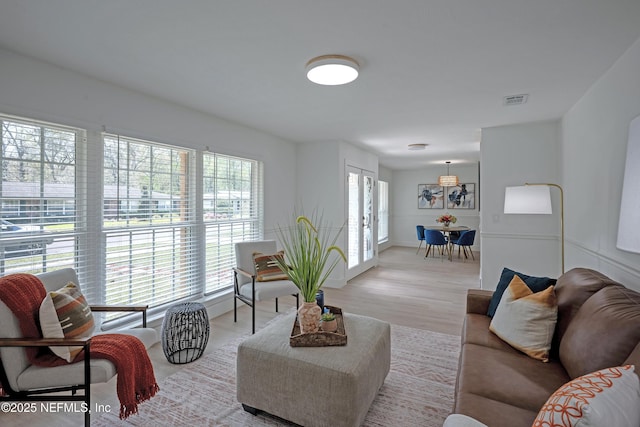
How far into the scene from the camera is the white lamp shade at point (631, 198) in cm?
180

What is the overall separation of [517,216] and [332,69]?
3.24 m

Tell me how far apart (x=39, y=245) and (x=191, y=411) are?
1661 millimetres

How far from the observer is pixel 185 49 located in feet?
6.97

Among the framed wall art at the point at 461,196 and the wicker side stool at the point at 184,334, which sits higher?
Answer: the framed wall art at the point at 461,196

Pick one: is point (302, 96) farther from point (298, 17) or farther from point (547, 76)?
point (547, 76)

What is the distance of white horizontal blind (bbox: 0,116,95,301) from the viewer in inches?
85.3

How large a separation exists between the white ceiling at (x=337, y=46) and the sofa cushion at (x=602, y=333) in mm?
1532

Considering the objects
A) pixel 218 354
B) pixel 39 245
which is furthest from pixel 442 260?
pixel 39 245

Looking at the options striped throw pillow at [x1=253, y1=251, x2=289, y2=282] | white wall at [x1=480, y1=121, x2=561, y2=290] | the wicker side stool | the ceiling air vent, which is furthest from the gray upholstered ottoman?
white wall at [x1=480, y1=121, x2=561, y2=290]

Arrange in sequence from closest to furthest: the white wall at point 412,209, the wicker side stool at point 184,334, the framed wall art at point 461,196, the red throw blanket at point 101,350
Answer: the red throw blanket at point 101,350 → the wicker side stool at point 184,334 → the framed wall art at point 461,196 → the white wall at point 412,209

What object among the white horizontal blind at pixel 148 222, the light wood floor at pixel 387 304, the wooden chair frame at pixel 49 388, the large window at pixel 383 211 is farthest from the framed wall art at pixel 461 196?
the wooden chair frame at pixel 49 388

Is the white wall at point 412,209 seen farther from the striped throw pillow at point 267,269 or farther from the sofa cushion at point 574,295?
the sofa cushion at point 574,295

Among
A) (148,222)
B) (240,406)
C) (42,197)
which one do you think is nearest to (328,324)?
(240,406)

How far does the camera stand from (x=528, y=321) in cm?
187
